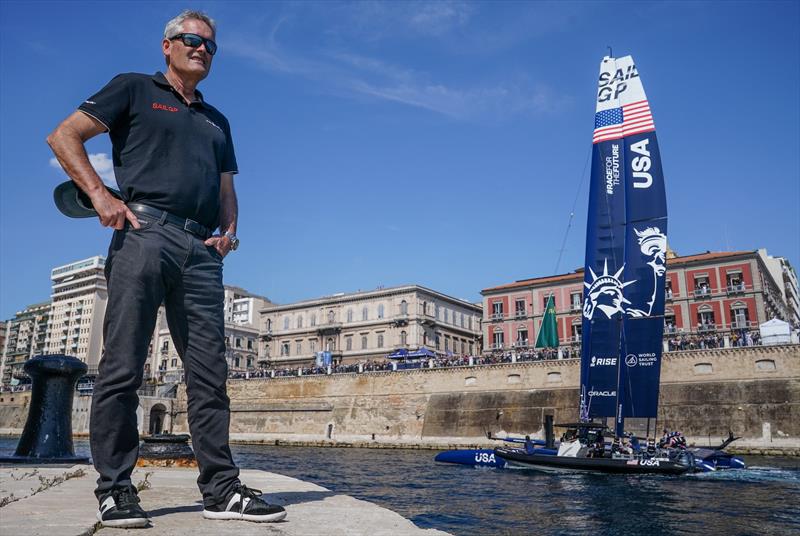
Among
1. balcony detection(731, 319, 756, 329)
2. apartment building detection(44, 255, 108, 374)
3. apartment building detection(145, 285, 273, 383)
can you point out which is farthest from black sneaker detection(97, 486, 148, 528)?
apartment building detection(44, 255, 108, 374)

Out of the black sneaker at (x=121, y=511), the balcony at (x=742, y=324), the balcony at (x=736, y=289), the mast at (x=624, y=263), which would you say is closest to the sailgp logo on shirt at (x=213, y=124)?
the black sneaker at (x=121, y=511)

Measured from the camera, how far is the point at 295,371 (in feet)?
169

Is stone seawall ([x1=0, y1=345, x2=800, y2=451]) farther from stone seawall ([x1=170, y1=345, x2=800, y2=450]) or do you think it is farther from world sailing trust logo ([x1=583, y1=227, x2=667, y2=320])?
world sailing trust logo ([x1=583, y1=227, x2=667, y2=320])

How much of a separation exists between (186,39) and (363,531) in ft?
9.91

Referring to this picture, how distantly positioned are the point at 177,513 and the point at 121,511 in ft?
1.63

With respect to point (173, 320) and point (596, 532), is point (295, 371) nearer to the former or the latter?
point (596, 532)

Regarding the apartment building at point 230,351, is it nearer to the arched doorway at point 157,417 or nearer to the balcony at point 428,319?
the arched doorway at point 157,417

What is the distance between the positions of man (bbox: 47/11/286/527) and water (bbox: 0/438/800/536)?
24.6ft

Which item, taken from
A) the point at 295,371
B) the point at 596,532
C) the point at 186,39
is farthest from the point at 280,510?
the point at 295,371

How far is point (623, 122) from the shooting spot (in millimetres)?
26172

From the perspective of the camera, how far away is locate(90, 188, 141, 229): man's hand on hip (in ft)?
10.5

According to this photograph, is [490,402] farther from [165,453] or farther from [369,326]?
[165,453]

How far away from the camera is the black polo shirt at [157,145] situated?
3404 mm

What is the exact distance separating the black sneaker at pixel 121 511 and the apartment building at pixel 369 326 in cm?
6247
